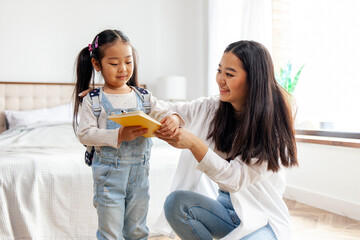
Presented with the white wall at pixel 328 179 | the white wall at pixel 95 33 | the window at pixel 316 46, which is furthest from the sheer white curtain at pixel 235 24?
the white wall at pixel 328 179

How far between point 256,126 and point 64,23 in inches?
129

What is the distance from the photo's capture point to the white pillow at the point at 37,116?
329cm

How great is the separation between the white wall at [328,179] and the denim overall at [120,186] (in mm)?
1814

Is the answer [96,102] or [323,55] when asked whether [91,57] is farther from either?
[323,55]

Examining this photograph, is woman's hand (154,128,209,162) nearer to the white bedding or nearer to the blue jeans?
the blue jeans

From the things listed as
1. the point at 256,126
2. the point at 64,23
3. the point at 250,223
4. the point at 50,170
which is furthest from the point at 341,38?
the point at 64,23

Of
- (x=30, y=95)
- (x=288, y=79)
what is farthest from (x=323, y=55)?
(x=30, y=95)

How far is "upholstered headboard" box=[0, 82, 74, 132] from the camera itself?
356 cm

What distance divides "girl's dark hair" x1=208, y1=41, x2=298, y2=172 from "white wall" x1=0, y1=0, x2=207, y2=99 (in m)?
3.04

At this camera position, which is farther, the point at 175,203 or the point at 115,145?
the point at 175,203

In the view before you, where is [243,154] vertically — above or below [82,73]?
below

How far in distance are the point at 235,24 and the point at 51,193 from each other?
2.62 m

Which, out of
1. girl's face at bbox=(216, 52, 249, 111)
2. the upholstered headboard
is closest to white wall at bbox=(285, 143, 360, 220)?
girl's face at bbox=(216, 52, 249, 111)

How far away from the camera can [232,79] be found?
135 cm
